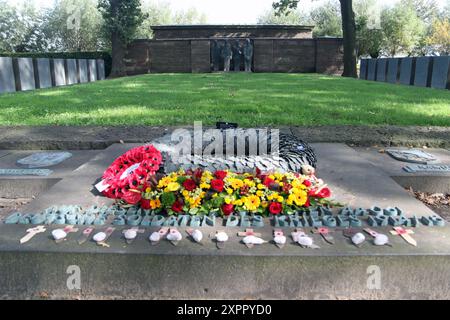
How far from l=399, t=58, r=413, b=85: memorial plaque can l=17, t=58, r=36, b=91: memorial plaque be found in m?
15.0

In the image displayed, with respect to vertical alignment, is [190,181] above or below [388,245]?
above

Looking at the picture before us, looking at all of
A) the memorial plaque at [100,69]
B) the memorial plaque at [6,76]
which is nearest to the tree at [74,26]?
the memorial plaque at [100,69]

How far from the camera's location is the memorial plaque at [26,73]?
14.1 metres

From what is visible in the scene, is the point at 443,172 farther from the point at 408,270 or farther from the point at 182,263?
the point at 182,263

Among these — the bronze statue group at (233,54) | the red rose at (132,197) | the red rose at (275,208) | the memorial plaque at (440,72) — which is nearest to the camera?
the red rose at (275,208)

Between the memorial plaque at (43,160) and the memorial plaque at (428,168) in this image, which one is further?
the memorial plaque at (43,160)

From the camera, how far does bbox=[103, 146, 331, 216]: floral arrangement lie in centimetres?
254

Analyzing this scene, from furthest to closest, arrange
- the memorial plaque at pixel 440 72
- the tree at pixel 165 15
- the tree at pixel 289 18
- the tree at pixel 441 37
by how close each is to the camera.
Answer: the tree at pixel 289 18
the tree at pixel 165 15
the tree at pixel 441 37
the memorial plaque at pixel 440 72

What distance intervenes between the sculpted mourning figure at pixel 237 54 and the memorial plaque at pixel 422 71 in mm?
11846

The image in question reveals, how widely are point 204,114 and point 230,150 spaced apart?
326 centimetres

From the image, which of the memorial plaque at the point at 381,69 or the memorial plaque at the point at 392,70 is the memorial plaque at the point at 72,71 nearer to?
the memorial plaque at the point at 392,70
